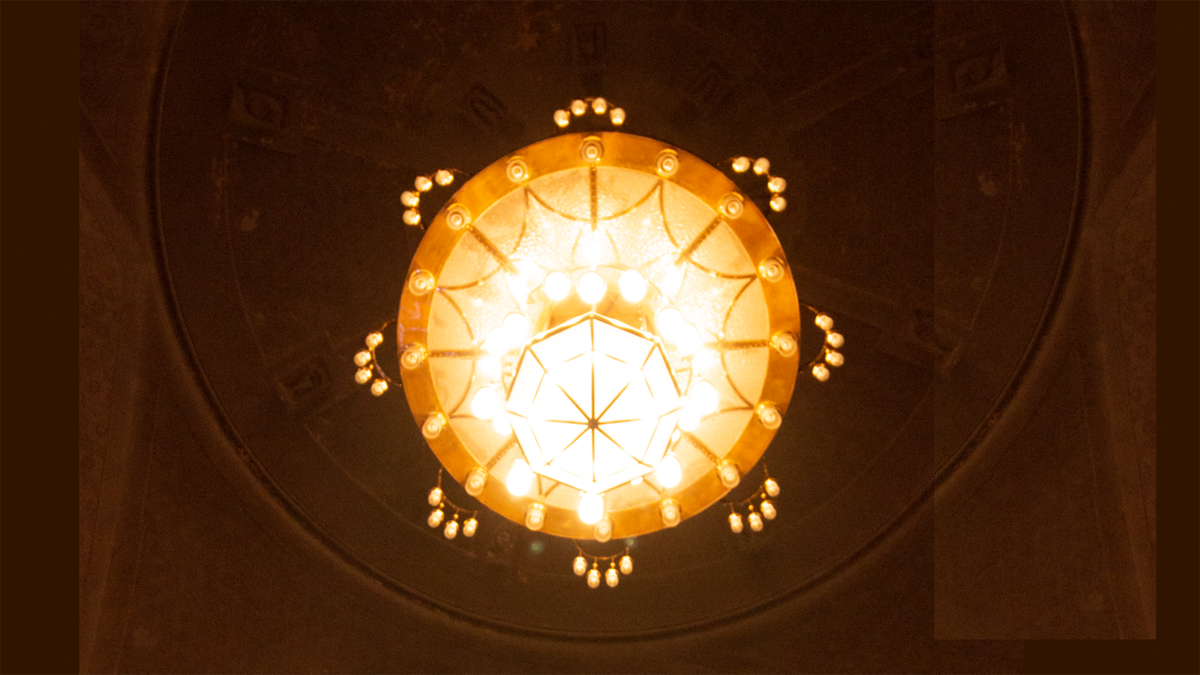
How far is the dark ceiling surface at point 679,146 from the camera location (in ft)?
21.5

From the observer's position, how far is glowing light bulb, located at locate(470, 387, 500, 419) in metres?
4.79

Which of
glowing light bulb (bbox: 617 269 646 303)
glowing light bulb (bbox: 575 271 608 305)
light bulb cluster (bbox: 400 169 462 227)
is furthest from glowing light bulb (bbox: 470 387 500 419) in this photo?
light bulb cluster (bbox: 400 169 462 227)

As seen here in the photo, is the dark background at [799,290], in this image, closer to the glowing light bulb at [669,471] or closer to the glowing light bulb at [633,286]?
the glowing light bulb at [633,286]

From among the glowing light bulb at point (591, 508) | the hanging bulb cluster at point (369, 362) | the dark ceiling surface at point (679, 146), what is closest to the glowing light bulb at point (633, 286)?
the glowing light bulb at point (591, 508)

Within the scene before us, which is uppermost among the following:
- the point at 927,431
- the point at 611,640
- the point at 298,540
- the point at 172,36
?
the point at 172,36

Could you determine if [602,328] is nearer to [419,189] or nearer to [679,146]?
[419,189]

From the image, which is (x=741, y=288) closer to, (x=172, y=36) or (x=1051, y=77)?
(x=1051, y=77)

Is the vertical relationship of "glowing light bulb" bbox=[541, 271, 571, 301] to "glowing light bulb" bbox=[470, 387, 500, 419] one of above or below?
above

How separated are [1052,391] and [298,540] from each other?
20.7 ft

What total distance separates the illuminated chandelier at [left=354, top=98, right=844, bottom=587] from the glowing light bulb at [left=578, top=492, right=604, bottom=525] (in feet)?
0.03

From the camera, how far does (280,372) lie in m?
6.93

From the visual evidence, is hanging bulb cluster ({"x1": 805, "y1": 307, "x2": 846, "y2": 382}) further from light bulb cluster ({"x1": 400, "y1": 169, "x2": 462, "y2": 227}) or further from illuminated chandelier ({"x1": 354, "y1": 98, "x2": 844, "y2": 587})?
light bulb cluster ({"x1": 400, "y1": 169, "x2": 462, "y2": 227})

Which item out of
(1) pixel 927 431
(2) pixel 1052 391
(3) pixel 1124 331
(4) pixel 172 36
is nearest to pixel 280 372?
(4) pixel 172 36

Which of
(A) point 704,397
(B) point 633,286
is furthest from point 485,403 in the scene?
(A) point 704,397
